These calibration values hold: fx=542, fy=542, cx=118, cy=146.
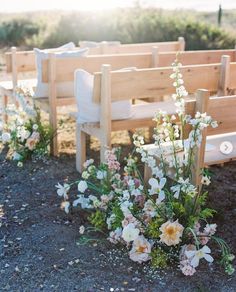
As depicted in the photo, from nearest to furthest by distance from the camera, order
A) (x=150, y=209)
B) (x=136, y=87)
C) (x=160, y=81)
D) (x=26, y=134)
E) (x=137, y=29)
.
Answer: (x=150, y=209) < (x=136, y=87) < (x=160, y=81) < (x=26, y=134) < (x=137, y=29)

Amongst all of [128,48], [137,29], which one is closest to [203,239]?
[128,48]

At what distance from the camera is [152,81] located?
4344mm

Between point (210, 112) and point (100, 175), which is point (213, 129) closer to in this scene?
point (210, 112)

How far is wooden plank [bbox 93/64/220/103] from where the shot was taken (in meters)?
4.14

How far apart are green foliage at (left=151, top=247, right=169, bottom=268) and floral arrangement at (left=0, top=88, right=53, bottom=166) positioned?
202 cm

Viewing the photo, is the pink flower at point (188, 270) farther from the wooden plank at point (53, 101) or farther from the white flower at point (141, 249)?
the wooden plank at point (53, 101)

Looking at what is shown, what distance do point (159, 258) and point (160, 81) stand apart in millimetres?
1752

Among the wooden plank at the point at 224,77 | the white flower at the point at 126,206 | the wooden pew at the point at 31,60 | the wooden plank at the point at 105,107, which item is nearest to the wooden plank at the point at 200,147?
the white flower at the point at 126,206

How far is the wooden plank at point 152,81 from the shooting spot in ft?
13.6

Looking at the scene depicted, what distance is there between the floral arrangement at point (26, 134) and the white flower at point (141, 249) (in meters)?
1.97

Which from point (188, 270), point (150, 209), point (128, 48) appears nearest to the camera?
point (188, 270)

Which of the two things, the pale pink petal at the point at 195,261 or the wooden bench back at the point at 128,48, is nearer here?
the pale pink petal at the point at 195,261

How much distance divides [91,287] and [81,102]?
181 cm

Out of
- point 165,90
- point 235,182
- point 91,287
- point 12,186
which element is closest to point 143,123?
point 165,90
